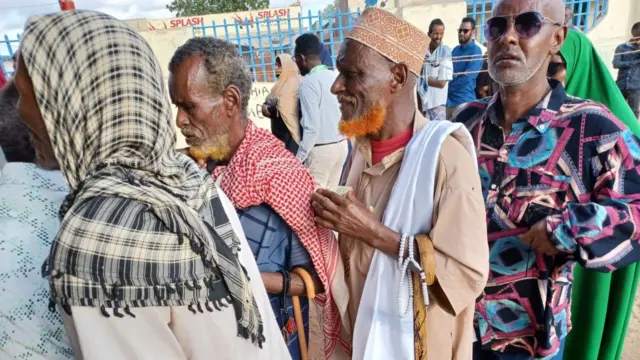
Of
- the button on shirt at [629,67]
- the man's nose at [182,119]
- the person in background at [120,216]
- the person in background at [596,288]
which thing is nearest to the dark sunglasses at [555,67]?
the person in background at [596,288]

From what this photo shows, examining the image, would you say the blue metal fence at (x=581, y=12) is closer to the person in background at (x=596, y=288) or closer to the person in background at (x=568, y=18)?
the person in background at (x=568, y=18)

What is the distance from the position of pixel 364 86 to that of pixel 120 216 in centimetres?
103

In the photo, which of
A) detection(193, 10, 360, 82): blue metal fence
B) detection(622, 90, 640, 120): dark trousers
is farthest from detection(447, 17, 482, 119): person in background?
detection(622, 90, 640, 120): dark trousers

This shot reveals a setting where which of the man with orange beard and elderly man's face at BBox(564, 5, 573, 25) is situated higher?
elderly man's face at BBox(564, 5, 573, 25)

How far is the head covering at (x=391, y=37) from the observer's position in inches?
63.6

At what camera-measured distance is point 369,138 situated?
5.74 ft

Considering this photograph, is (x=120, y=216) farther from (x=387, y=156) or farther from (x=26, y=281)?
(x=387, y=156)

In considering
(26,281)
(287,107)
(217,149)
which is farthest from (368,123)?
(287,107)

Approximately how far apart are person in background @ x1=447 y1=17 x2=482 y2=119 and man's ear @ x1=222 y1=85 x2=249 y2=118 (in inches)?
207

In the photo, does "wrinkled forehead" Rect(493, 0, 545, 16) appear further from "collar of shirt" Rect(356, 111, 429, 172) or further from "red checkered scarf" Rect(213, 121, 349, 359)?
"red checkered scarf" Rect(213, 121, 349, 359)

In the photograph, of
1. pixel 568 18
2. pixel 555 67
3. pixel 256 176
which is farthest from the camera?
pixel 568 18

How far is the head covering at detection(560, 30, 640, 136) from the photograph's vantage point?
2094mm

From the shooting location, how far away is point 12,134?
133 centimetres

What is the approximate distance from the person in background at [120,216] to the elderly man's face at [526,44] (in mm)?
1416
